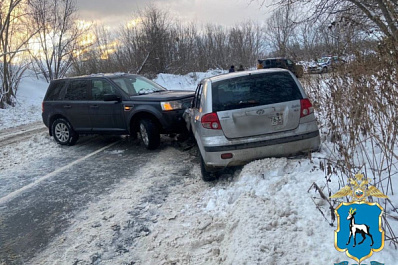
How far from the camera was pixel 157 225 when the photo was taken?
3.99 meters

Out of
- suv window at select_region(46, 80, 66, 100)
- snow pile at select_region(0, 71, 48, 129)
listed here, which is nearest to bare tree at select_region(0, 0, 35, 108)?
snow pile at select_region(0, 71, 48, 129)

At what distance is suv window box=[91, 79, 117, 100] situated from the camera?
26.3 feet

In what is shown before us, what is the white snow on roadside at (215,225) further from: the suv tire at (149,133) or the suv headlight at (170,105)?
the suv headlight at (170,105)

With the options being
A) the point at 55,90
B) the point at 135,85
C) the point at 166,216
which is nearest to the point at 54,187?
the point at 166,216

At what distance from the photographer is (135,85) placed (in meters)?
8.34

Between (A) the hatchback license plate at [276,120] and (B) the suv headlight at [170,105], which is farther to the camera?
(B) the suv headlight at [170,105]

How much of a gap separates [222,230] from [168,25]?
30.4m

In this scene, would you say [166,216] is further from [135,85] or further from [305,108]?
[135,85]

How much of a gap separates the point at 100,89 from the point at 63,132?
70.5 inches

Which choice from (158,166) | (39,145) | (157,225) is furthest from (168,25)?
(157,225)

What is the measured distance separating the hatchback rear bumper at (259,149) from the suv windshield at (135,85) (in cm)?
396

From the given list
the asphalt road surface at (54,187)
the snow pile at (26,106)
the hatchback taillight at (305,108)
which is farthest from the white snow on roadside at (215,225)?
the snow pile at (26,106)

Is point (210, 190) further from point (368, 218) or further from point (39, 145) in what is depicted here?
point (39, 145)

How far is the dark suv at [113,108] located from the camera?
726cm
